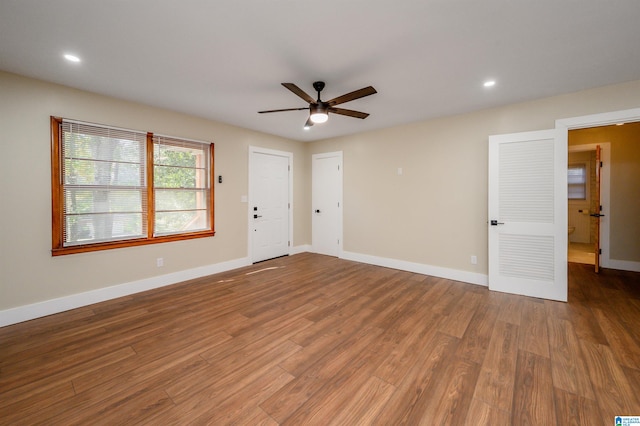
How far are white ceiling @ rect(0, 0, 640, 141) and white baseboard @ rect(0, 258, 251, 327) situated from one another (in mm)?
2544

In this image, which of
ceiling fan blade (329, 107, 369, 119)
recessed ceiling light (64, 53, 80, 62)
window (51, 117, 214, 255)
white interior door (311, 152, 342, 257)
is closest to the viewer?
recessed ceiling light (64, 53, 80, 62)

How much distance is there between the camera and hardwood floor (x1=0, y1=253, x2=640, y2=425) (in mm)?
1543

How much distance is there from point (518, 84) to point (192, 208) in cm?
485

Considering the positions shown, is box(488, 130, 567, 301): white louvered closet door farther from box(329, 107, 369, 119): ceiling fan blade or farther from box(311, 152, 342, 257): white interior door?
box(311, 152, 342, 257): white interior door

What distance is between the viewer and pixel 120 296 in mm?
3330

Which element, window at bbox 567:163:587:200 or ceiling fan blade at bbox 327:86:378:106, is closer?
ceiling fan blade at bbox 327:86:378:106

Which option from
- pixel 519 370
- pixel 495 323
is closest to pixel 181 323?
pixel 519 370

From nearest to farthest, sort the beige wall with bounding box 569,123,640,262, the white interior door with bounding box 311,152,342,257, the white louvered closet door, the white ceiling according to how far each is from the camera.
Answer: the white ceiling < the white louvered closet door < the beige wall with bounding box 569,123,640,262 < the white interior door with bounding box 311,152,342,257

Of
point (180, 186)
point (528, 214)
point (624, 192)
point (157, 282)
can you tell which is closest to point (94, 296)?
point (157, 282)

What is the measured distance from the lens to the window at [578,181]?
6.41m

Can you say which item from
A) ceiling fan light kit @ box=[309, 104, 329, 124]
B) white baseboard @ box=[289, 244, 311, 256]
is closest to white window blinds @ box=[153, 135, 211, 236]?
white baseboard @ box=[289, 244, 311, 256]

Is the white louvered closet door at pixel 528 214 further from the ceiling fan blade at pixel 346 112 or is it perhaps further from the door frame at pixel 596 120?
the ceiling fan blade at pixel 346 112

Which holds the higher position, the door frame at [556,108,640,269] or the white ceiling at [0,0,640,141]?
the white ceiling at [0,0,640,141]

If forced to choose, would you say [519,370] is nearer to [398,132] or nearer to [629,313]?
[629,313]
